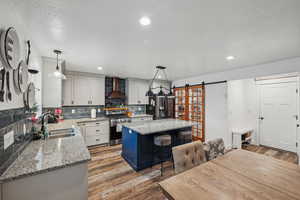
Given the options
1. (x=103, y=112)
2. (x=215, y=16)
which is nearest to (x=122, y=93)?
(x=103, y=112)

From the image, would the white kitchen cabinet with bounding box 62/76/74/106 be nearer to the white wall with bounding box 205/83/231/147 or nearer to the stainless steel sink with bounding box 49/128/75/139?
the stainless steel sink with bounding box 49/128/75/139

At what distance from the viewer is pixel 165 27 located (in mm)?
1535

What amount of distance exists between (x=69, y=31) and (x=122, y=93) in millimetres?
3203

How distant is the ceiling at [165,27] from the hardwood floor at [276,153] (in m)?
2.62

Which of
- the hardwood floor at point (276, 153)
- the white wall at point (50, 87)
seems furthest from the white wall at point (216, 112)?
the white wall at point (50, 87)

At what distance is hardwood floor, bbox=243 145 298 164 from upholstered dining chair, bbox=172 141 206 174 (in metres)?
3.08

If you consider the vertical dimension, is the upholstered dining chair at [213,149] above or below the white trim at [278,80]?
below

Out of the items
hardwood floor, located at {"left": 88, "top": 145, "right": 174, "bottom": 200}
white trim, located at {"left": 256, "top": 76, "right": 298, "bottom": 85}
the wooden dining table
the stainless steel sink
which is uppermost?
white trim, located at {"left": 256, "top": 76, "right": 298, "bottom": 85}

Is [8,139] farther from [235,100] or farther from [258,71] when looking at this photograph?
[235,100]

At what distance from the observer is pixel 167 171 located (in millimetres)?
2531

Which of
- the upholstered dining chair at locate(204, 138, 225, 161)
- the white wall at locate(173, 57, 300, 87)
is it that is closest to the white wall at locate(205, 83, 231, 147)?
the white wall at locate(173, 57, 300, 87)

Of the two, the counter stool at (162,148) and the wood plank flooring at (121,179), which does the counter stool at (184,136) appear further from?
the wood plank flooring at (121,179)

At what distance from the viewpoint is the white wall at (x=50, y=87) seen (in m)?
2.69

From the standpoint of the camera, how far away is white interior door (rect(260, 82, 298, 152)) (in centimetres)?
352
